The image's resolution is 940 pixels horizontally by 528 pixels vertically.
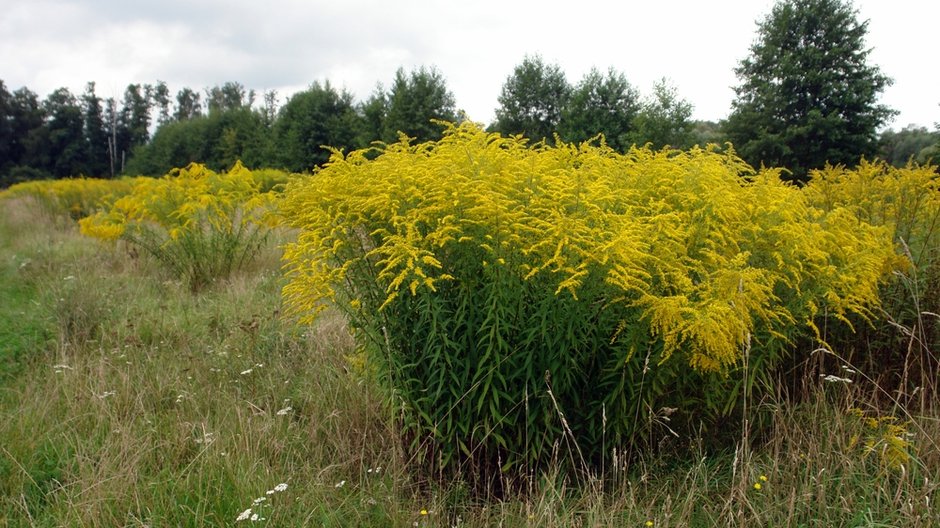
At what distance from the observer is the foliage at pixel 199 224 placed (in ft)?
22.8

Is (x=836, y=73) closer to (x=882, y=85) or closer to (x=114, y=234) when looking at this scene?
(x=882, y=85)

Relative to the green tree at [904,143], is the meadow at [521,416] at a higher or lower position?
lower

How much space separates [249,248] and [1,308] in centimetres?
251

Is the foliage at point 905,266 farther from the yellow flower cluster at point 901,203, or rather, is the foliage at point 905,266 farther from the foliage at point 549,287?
the foliage at point 549,287

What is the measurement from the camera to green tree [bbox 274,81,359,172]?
100 ft

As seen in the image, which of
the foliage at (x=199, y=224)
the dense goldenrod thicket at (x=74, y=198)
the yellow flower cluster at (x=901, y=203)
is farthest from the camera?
the dense goldenrod thicket at (x=74, y=198)

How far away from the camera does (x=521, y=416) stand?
2768 mm

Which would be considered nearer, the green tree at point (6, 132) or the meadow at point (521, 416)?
the meadow at point (521, 416)

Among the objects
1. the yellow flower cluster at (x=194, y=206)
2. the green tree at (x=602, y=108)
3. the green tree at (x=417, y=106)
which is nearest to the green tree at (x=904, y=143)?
the green tree at (x=602, y=108)

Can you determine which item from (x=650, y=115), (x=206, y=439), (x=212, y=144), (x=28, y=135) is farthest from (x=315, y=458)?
(x=28, y=135)

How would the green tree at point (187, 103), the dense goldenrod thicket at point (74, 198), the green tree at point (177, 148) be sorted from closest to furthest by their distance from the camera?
the dense goldenrod thicket at point (74, 198) → the green tree at point (177, 148) → the green tree at point (187, 103)

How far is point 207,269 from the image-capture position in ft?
23.1

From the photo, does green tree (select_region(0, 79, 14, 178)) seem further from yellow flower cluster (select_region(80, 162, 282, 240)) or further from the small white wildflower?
the small white wildflower

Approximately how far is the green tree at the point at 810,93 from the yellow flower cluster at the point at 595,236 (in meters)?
19.0
